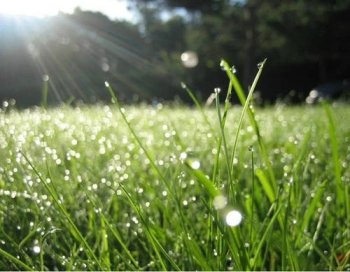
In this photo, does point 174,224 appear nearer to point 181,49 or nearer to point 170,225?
point 170,225

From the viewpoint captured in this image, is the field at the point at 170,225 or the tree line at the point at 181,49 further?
the tree line at the point at 181,49

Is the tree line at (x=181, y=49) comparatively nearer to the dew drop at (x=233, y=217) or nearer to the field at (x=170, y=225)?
the field at (x=170, y=225)

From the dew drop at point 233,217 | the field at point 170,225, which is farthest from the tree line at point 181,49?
the dew drop at point 233,217

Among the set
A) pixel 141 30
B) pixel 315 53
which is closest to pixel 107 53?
pixel 141 30

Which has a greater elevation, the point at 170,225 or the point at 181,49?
the point at 181,49

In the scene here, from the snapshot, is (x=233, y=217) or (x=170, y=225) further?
(x=170, y=225)

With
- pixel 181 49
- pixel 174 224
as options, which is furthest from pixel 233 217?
pixel 181 49

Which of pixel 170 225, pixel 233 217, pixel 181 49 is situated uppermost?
pixel 181 49

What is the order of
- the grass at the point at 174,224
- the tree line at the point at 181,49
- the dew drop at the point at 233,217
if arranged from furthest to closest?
the tree line at the point at 181,49, the grass at the point at 174,224, the dew drop at the point at 233,217

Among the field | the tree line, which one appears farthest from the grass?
the tree line

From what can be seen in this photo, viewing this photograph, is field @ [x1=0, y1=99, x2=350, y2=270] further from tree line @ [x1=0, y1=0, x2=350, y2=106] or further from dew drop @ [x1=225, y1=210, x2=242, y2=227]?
tree line @ [x1=0, y1=0, x2=350, y2=106]

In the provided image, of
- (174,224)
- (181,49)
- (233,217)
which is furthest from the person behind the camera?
(181,49)

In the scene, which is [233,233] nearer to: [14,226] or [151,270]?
[151,270]
